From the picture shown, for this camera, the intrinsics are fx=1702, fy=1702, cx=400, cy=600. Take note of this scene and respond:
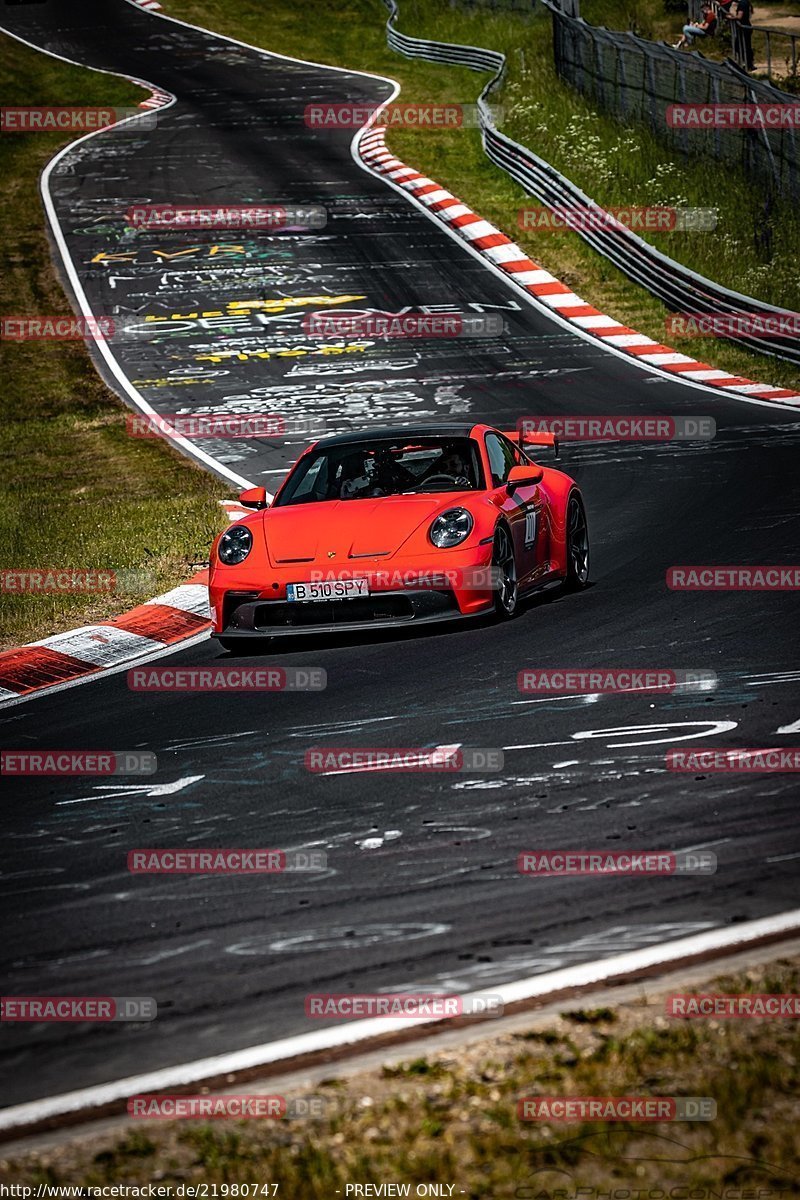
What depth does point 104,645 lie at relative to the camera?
34.3 feet

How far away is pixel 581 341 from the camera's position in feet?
72.1

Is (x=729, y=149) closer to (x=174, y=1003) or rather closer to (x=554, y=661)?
(x=554, y=661)

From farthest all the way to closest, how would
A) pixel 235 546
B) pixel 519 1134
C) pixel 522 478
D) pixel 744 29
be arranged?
pixel 744 29, pixel 522 478, pixel 235 546, pixel 519 1134

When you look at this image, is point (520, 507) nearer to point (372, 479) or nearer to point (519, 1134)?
point (372, 479)

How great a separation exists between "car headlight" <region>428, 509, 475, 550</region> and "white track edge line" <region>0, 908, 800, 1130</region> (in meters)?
4.88

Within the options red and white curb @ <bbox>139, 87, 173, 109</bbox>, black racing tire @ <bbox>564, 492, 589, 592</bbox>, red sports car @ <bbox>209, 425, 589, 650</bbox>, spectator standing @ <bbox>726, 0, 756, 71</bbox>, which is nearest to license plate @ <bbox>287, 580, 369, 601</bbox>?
red sports car @ <bbox>209, 425, 589, 650</bbox>

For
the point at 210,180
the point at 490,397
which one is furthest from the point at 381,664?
the point at 210,180

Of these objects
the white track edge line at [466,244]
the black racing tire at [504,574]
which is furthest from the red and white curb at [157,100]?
the black racing tire at [504,574]

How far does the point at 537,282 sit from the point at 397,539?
1597 cm

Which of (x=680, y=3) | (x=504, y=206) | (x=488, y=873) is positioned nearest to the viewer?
(x=488, y=873)

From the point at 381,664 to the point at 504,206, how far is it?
20545mm

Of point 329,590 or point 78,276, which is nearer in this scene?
point 329,590

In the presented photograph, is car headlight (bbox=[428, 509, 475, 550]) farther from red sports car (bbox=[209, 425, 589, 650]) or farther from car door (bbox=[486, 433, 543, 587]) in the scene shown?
car door (bbox=[486, 433, 543, 587])

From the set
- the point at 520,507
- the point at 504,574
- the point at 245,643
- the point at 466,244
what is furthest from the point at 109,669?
the point at 466,244
